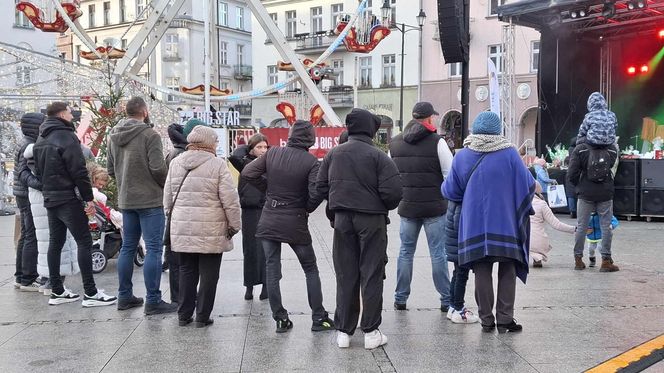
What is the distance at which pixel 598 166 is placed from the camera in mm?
8094

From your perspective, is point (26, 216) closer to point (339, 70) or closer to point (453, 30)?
point (453, 30)

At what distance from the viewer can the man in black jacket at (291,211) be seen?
5.63 meters

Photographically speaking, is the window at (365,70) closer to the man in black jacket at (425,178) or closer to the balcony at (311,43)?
the balcony at (311,43)

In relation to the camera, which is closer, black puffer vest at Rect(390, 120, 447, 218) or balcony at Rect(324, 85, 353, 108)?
black puffer vest at Rect(390, 120, 447, 218)

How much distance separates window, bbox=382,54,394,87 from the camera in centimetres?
4203

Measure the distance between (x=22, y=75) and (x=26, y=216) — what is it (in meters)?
9.03

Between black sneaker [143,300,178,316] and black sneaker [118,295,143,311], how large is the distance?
243mm

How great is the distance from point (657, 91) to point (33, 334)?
53.6 ft

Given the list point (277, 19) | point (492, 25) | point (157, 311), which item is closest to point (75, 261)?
point (157, 311)

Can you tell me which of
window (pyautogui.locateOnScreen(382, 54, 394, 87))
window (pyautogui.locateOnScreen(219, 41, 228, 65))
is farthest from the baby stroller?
window (pyautogui.locateOnScreen(219, 41, 228, 65))

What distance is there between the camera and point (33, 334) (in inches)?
226

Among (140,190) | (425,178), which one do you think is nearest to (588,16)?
(425,178)

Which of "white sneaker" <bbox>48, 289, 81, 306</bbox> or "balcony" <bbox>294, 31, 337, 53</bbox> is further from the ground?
"balcony" <bbox>294, 31, 337, 53</bbox>

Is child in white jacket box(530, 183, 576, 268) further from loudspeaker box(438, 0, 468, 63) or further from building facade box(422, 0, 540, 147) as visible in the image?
building facade box(422, 0, 540, 147)
